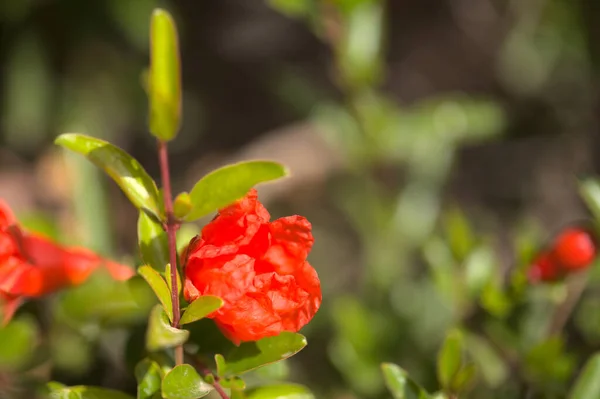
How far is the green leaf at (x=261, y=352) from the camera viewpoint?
58 cm

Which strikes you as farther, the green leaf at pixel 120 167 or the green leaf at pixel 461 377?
the green leaf at pixel 461 377

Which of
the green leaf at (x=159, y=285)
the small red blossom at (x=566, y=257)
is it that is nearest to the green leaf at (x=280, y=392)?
the green leaf at (x=159, y=285)

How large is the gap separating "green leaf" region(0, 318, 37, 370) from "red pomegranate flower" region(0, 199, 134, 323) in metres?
0.01

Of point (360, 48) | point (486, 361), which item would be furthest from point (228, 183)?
point (360, 48)

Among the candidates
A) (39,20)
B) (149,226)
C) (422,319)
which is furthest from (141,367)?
(39,20)

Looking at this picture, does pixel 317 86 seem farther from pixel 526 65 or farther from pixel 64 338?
pixel 64 338

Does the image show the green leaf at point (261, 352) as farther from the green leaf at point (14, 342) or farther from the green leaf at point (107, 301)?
the green leaf at point (14, 342)

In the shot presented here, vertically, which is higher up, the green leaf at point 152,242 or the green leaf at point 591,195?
the green leaf at point 591,195

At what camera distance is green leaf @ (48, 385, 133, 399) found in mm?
597

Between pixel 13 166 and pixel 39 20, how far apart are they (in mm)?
485

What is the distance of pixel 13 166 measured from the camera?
2.06 meters

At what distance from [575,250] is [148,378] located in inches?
19.9

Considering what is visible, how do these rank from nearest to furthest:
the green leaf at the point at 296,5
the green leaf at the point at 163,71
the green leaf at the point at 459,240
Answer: the green leaf at the point at 163,71 < the green leaf at the point at 459,240 < the green leaf at the point at 296,5

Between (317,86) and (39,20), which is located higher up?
(39,20)
